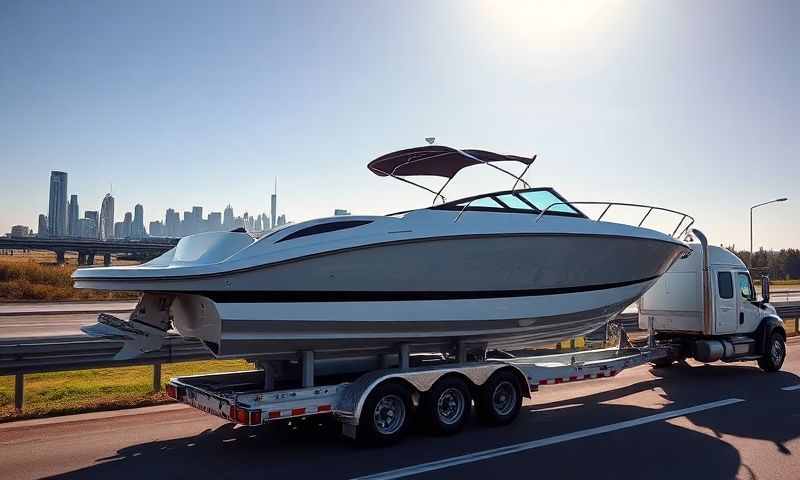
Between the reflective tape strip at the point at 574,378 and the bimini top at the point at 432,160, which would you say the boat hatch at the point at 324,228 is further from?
the reflective tape strip at the point at 574,378

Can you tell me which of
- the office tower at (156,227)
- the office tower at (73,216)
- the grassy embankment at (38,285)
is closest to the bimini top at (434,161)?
the grassy embankment at (38,285)

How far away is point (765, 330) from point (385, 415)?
9040 millimetres

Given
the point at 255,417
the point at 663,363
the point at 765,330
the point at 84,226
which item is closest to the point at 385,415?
the point at 255,417

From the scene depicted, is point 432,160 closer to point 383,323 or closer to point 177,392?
point 383,323

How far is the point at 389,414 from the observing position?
6.98 metres

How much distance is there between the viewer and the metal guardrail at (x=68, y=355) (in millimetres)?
7742

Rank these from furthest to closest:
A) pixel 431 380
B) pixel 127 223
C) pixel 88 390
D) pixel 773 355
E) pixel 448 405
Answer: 1. pixel 127 223
2. pixel 773 355
3. pixel 88 390
4. pixel 448 405
5. pixel 431 380

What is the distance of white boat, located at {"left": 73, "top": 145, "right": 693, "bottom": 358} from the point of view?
6.48 metres

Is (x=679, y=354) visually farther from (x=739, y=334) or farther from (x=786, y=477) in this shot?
(x=786, y=477)

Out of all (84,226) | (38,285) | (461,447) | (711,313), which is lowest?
(461,447)

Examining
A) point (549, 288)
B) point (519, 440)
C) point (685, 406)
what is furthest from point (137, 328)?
point (685, 406)

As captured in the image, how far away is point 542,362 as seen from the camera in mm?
9398

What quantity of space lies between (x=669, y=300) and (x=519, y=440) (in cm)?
623

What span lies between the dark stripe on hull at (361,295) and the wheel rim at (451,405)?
1.13 m
